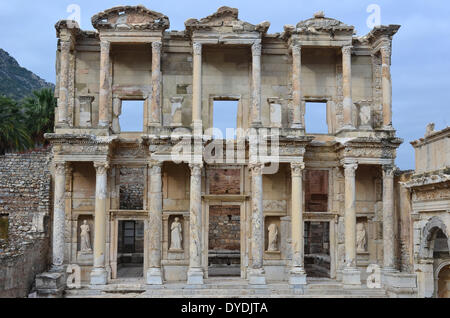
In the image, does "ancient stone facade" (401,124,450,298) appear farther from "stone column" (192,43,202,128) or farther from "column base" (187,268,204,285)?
"stone column" (192,43,202,128)

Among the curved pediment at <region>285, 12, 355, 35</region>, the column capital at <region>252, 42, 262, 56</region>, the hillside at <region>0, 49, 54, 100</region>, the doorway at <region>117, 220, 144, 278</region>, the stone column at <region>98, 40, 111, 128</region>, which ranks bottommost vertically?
the doorway at <region>117, 220, 144, 278</region>

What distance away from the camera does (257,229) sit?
63.8ft

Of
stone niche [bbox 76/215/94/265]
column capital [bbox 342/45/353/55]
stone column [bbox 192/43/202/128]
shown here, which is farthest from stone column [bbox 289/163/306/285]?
stone niche [bbox 76/215/94/265]

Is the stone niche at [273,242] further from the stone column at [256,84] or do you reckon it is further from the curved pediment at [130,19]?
the curved pediment at [130,19]

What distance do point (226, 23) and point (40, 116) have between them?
19.2 meters

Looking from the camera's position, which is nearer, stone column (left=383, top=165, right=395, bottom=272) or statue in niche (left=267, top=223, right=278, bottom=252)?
stone column (left=383, top=165, right=395, bottom=272)

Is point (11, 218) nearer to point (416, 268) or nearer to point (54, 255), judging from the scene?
point (54, 255)

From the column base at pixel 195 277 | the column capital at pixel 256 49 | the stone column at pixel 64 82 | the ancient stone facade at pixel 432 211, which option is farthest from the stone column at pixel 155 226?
the ancient stone facade at pixel 432 211

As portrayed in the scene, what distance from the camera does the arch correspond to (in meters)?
14.4

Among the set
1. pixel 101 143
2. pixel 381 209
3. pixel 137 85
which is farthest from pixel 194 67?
pixel 381 209

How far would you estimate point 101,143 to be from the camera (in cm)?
1934

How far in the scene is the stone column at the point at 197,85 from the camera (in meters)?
19.9

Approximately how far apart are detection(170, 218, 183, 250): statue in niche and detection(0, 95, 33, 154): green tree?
15814 millimetres

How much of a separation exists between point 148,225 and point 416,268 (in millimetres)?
9243
